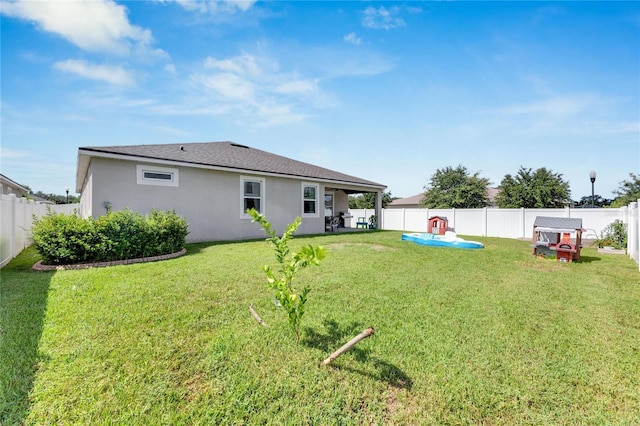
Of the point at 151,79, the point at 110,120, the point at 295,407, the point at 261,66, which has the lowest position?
the point at 295,407

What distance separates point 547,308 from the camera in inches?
171

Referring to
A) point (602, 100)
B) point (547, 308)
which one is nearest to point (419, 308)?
point (547, 308)

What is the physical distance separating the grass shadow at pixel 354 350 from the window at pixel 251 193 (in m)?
8.85

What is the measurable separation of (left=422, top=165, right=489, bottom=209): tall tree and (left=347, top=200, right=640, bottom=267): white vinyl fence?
8046 millimetres

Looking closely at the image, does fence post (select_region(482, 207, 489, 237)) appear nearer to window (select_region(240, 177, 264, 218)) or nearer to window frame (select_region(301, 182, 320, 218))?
window frame (select_region(301, 182, 320, 218))

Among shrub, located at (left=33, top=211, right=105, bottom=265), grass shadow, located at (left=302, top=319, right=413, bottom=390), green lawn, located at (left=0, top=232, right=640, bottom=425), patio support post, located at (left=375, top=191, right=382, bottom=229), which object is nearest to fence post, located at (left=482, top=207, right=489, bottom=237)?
patio support post, located at (left=375, top=191, right=382, bottom=229)

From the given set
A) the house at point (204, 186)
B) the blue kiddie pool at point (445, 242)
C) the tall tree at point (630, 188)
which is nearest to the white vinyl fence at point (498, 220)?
the blue kiddie pool at point (445, 242)

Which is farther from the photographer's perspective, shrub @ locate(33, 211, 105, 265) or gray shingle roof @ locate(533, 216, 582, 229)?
gray shingle roof @ locate(533, 216, 582, 229)

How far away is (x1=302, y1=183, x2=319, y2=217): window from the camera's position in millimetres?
13820

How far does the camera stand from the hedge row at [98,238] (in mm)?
6020

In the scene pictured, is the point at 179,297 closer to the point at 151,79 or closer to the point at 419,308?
the point at 419,308

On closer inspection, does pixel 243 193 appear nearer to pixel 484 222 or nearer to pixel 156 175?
pixel 156 175

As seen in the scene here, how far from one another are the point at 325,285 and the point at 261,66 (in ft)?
27.8

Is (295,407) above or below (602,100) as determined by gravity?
below
